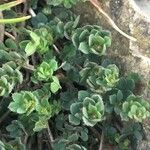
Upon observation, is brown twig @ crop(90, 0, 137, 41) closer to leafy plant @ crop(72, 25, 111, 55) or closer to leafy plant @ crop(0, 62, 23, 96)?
leafy plant @ crop(72, 25, 111, 55)

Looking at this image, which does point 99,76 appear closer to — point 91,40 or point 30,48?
point 91,40

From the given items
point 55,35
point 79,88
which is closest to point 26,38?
point 55,35

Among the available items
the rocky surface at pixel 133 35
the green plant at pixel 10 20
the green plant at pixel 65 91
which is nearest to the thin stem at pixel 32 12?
the green plant at pixel 65 91

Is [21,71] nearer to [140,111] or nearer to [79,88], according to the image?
[79,88]

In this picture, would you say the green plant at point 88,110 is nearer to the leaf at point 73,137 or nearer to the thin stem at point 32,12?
the leaf at point 73,137

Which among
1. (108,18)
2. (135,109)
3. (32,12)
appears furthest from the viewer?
(32,12)

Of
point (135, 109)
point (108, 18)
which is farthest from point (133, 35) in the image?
point (135, 109)
